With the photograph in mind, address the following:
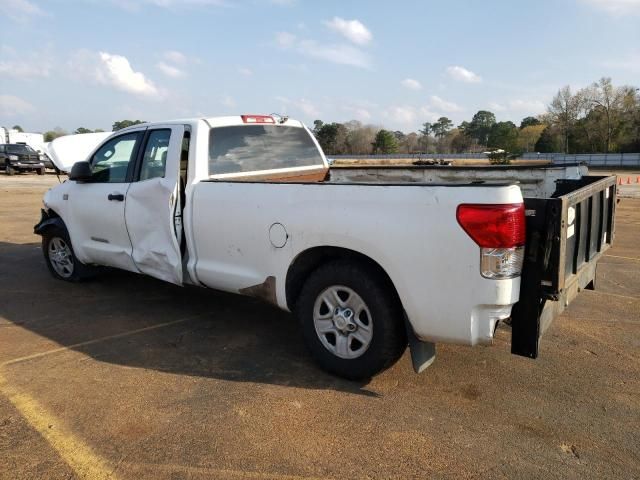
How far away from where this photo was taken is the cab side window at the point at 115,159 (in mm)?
5359

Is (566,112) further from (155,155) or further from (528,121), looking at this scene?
(155,155)

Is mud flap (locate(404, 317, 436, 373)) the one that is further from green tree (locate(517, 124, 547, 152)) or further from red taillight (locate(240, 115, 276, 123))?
green tree (locate(517, 124, 547, 152))

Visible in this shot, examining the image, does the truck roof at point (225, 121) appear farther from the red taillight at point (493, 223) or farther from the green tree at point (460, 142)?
the green tree at point (460, 142)

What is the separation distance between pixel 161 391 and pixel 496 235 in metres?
2.46

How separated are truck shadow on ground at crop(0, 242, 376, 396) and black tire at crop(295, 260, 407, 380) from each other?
5.8 inches

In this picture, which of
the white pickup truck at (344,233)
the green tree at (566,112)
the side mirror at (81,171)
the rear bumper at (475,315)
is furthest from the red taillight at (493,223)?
the green tree at (566,112)

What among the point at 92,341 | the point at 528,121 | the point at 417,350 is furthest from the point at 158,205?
the point at 528,121

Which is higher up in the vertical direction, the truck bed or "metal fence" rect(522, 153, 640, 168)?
the truck bed

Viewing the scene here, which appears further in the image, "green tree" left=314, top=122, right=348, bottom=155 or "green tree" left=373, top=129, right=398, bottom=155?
"green tree" left=373, top=129, right=398, bottom=155

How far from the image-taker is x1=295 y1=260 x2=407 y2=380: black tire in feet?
11.3

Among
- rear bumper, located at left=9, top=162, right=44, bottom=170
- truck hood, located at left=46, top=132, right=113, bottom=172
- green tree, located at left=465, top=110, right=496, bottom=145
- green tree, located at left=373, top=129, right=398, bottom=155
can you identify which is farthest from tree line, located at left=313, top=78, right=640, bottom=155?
truck hood, located at left=46, top=132, right=113, bottom=172

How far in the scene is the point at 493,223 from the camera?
2.92m

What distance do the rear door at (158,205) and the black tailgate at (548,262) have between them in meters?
2.94

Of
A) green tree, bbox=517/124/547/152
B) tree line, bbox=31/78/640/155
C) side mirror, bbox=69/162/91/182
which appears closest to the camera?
side mirror, bbox=69/162/91/182
